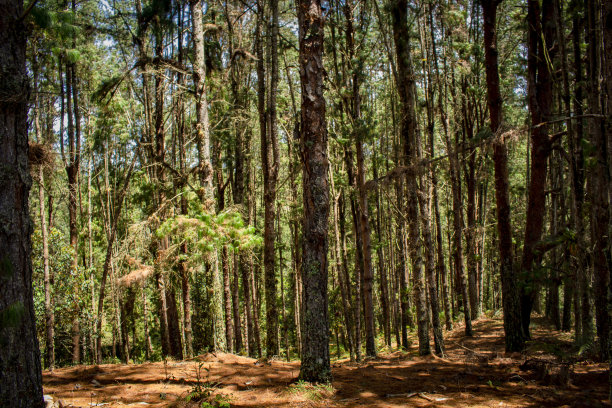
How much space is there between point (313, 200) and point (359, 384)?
3001mm

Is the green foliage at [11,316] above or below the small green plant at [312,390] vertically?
above

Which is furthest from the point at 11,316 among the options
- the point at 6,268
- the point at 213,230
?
the point at 213,230

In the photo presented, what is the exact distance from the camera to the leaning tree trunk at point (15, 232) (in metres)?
3.51

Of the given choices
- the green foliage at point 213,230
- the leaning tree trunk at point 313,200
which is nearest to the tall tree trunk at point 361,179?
the green foliage at point 213,230

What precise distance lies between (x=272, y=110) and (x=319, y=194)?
13.9 ft

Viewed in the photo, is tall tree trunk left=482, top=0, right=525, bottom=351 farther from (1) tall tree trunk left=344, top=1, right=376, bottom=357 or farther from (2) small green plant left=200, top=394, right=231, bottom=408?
(2) small green plant left=200, top=394, right=231, bottom=408

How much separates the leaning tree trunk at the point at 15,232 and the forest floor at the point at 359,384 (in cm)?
168

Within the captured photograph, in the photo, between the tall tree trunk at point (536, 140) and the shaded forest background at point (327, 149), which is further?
the tall tree trunk at point (536, 140)

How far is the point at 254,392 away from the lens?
5512mm

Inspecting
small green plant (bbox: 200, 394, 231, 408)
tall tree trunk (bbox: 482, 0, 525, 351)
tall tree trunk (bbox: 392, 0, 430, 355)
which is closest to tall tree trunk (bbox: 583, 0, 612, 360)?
tall tree trunk (bbox: 482, 0, 525, 351)

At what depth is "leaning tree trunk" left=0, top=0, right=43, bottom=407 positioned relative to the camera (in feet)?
11.5

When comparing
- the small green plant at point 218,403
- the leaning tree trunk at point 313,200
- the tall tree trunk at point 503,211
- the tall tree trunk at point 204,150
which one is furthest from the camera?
the tall tree trunk at point 204,150

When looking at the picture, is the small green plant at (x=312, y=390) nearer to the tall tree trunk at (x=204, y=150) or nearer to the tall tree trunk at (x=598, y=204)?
the tall tree trunk at (x=204, y=150)

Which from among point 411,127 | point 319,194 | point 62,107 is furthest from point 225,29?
point 319,194
